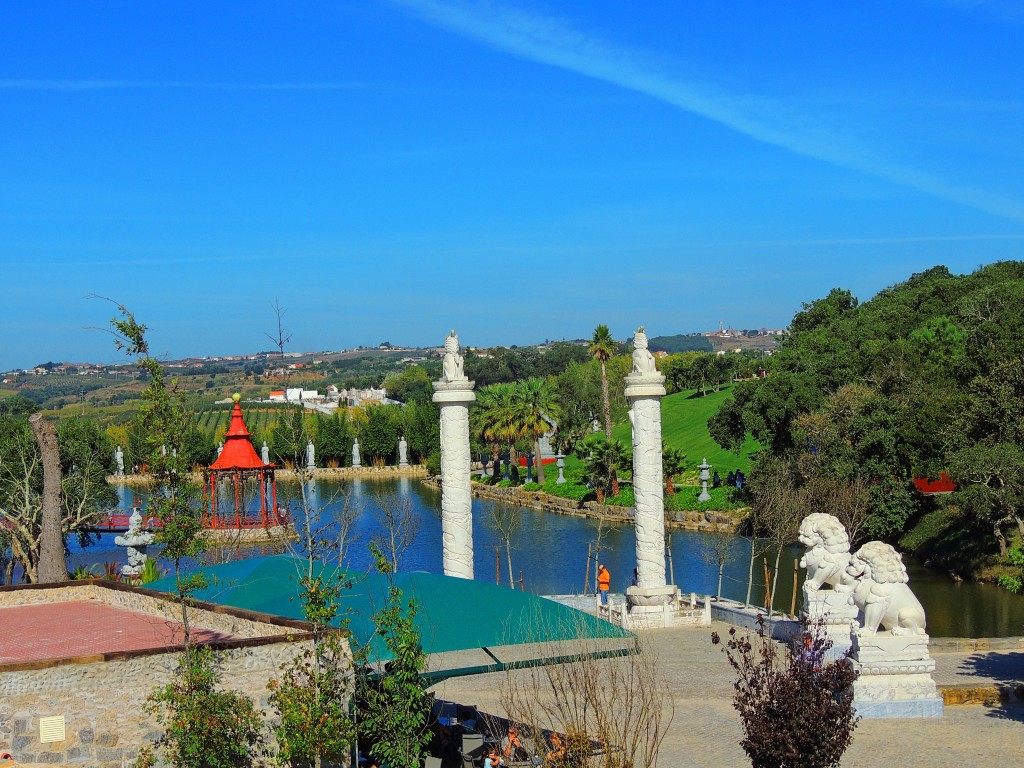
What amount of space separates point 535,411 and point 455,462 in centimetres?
4682

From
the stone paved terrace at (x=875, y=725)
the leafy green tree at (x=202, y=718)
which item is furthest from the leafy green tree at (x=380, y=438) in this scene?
the leafy green tree at (x=202, y=718)

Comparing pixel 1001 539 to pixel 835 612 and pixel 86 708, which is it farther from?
pixel 86 708

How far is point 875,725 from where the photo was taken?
16.4 meters

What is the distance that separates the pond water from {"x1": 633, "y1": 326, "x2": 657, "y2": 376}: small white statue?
6.91 m

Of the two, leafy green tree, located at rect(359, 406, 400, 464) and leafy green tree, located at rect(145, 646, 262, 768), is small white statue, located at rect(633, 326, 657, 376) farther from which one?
leafy green tree, located at rect(359, 406, 400, 464)

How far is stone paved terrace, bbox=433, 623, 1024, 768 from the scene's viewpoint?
584 inches

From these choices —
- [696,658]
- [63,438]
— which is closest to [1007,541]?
[696,658]

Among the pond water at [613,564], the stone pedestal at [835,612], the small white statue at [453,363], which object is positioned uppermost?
the small white statue at [453,363]

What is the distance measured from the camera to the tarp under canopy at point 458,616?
14797 mm

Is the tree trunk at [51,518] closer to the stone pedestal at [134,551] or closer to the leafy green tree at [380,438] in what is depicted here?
the stone pedestal at [134,551]

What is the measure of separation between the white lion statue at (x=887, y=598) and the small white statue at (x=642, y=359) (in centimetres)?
814

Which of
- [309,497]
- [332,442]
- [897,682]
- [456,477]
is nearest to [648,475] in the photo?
[456,477]

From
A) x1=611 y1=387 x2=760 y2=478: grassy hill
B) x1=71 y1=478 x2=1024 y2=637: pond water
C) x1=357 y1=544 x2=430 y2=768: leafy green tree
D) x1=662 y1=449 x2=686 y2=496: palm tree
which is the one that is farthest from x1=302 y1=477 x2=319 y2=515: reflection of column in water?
x1=662 y1=449 x2=686 y2=496: palm tree

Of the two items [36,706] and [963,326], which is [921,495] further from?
[36,706]
